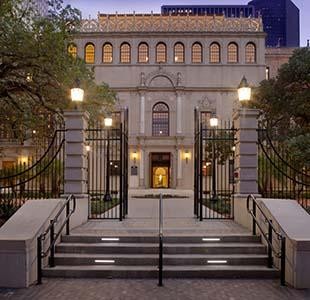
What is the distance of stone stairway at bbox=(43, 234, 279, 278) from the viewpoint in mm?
9508

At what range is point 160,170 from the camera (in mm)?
51656

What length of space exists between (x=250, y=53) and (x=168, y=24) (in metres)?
9.56

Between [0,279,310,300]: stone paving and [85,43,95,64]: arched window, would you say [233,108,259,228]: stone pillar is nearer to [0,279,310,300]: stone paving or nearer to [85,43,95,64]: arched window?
[0,279,310,300]: stone paving

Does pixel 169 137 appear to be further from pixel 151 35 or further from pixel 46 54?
pixel 46 54

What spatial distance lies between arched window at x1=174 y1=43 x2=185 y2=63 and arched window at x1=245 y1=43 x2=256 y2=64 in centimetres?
697

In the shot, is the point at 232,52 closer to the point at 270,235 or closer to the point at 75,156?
the point at 75,156

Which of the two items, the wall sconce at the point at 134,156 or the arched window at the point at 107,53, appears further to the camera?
the arched window at the point at 107,53

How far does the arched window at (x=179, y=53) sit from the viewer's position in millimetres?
51069

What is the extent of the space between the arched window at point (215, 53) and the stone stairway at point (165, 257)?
4200 centimetres

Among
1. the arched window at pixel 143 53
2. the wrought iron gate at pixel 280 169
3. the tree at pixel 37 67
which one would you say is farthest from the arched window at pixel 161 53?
the tree at pixel 37 67

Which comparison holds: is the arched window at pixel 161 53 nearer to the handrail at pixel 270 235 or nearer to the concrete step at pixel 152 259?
the handrail at pixel 270 235

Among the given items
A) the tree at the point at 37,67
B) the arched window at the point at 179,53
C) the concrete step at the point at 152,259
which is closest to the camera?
the concrete step at the point at 152,259

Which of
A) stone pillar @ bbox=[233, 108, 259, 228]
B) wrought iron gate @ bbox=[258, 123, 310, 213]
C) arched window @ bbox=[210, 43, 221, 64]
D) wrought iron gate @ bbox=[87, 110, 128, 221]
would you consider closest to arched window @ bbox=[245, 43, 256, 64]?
arched window @ bbox=[210, 43, 221, 64]

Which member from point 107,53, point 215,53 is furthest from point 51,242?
point 215,53
